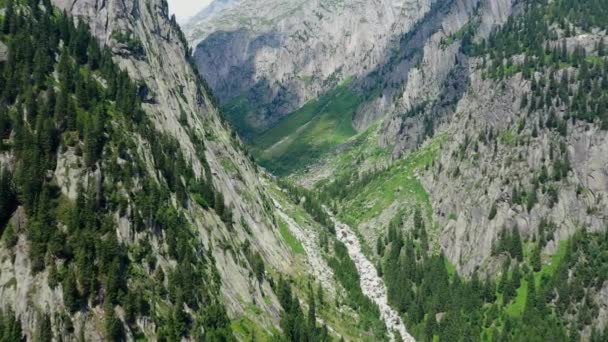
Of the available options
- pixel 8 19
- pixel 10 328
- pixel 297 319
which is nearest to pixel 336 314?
pixel 297 319

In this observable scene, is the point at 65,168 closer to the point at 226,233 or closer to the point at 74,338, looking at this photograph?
the point at 74,338

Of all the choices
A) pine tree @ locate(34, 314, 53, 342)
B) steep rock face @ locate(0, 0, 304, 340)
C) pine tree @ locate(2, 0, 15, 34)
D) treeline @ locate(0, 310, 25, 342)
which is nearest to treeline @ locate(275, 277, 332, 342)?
steep rock face @ locate(0, 0, 304, 340)

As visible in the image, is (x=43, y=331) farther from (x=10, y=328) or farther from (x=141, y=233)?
(x=141, y=233)

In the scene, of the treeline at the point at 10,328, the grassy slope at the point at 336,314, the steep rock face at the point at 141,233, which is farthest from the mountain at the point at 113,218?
the grassy slope at the point at 336,314

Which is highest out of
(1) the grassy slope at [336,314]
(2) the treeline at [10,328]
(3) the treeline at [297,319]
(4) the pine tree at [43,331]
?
(2) the treeline at [10,328]

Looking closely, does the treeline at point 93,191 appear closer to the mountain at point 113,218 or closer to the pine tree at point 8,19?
the mountain at point 113,218

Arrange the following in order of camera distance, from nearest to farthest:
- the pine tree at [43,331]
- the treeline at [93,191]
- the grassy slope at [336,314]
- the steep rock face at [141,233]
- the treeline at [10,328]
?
the treeline at [10,328] → the pine tree at [43,331] → the steep rock face at [141,233] → the treeline at [93,191] → the grassy slope at [336,314]
